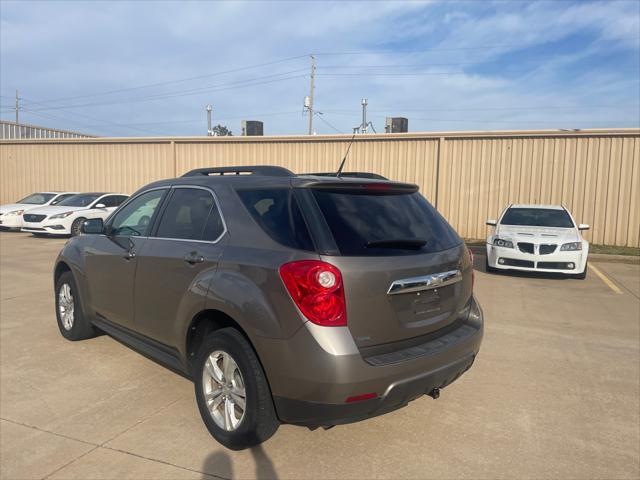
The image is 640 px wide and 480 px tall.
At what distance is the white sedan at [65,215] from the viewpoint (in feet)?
48.3

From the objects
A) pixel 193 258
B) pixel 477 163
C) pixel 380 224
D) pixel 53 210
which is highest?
pixel 477 163

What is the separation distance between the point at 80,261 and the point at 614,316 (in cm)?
646

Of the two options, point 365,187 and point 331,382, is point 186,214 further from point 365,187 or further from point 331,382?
point 331,382

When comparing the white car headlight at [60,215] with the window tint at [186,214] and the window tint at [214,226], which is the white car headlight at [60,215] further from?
the window tint at [214,226]

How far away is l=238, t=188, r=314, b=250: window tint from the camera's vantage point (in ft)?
9.04

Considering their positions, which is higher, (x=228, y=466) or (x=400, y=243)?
(x=400, y=243)

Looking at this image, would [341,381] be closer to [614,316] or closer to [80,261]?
[80,261]

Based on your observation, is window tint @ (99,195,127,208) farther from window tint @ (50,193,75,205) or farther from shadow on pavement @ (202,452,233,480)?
shadow on pavement @ (202,452,233,480)

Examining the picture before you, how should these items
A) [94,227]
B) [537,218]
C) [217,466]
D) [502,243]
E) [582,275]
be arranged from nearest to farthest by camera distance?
[217,466]
[94,227]
[582,275]
[502,243]
[537,218]

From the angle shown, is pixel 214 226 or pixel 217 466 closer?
pixel 217 466

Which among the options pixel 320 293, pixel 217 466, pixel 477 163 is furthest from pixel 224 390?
pixel 477 163

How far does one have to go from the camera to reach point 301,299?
102 inches

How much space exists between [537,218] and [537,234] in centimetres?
124

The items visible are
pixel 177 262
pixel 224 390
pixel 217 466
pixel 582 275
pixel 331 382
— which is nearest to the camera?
pixel 331 382
